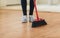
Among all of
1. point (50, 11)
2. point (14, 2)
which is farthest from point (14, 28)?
point (14, 2)

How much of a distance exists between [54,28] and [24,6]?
55cm

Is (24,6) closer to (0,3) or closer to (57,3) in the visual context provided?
(0,3)

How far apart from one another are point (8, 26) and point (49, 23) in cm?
60

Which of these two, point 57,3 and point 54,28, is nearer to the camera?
point 54,28

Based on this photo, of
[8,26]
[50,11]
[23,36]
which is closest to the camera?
[23,36]

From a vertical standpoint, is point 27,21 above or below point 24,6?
below

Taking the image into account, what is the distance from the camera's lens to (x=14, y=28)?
82.6 inches

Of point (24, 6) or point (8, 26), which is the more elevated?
point (24, 6)

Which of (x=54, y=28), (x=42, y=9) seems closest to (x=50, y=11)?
(x=42, y=9)

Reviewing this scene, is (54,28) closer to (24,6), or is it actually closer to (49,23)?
(49,23)

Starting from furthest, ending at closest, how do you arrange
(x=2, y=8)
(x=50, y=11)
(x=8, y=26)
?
1. (x=2, y=8)
2. (x=50, y=11)
3. (x=8, y=26)

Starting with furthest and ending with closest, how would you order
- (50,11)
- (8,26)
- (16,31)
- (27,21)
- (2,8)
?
(2,8)
(50,11)
(27,21)
(8,26)
(16,31)

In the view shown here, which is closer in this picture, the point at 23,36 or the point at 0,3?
the point at 23,36

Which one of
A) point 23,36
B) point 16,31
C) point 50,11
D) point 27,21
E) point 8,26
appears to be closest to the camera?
point 23,36
